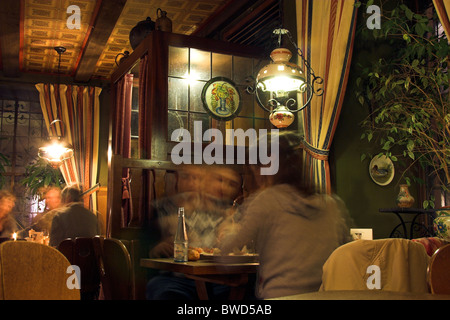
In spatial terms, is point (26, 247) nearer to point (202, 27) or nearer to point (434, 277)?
point (434, 277)

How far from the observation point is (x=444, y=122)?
3645mm

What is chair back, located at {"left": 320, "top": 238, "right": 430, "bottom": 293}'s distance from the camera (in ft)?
6.42

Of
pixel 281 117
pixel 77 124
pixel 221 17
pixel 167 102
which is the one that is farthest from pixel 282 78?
pixel 77 124

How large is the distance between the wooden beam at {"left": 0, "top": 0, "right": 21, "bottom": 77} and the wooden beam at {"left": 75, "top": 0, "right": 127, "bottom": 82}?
1002 mm

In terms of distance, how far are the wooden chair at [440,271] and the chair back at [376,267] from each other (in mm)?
292

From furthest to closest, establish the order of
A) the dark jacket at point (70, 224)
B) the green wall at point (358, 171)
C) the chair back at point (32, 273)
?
1. the dark jacket at point (70, 224)
2. the green wall at point (358, 171)
3. the chair back at point (32, 273)

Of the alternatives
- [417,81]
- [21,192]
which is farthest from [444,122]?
[21,192]

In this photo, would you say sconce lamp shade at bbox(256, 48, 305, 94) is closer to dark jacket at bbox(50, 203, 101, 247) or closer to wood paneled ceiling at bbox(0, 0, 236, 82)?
dark jacket at bbox(50, 203, 101, 247)

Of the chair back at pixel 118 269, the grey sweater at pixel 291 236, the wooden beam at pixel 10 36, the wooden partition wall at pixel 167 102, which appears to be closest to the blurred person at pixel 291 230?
the grey sweater at pixel 291 236

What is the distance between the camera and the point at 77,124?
925 cm

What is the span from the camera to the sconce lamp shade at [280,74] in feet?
12.9

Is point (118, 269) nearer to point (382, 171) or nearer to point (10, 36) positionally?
point (382, 171)

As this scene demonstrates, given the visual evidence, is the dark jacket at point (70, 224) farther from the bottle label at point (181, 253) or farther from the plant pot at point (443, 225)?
the plant pot at point (443, 225)

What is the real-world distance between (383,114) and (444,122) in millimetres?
508
